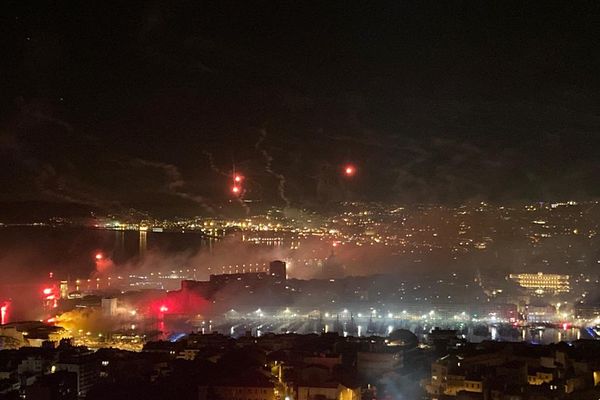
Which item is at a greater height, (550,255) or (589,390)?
(550,255)

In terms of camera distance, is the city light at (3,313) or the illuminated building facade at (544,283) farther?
the illuminated building facade at (544,283)

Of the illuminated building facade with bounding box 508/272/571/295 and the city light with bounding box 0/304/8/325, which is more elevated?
the illuminated building facade with bounding box 508/272/571/295

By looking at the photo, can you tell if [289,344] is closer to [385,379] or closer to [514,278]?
[385,379]

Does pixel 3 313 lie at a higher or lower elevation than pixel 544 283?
lower

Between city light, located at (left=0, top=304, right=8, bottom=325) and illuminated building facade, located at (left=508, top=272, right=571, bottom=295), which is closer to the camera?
city light, located at (left=0, top=304, right=8, bottom=325)

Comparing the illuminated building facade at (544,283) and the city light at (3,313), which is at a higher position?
the illuminated building facade at (544,283)

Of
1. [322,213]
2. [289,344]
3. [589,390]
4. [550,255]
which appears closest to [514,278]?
[550,255]

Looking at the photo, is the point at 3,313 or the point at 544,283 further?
the point at 544,283

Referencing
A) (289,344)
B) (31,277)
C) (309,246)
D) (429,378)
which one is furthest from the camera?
(309,246)
